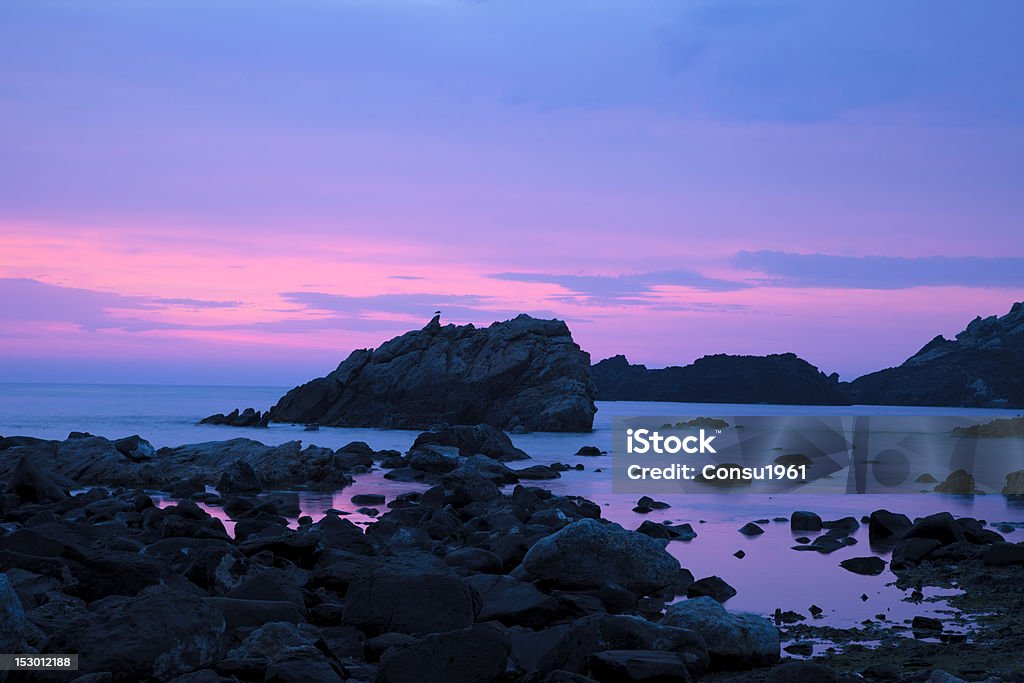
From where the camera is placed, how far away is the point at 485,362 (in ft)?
313

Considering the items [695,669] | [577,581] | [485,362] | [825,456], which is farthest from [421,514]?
[485,362]

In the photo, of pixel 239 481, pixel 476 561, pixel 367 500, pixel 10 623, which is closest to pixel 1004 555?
pixel 476 561

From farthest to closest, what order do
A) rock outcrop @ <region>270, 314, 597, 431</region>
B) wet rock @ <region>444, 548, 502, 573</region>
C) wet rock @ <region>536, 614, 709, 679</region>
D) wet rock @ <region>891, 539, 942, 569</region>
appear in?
rock outcrop @ <region>270, 314, 597, 431</region> < wet rock @ <region>891, 539, 942, 569</region> < wet rock @ <region>444, 548, 502, 573</region> < wet rock @ <region>536, 614, 709, 679</region>

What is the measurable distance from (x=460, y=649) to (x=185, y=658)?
2.43 m

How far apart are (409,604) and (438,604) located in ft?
1.05

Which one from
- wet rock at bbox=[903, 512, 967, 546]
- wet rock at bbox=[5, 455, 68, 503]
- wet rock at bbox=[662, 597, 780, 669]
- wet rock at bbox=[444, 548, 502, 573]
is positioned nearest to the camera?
wet rock at bbox=[662, 597, 780, 669]

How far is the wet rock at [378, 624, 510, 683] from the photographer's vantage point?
845 cm

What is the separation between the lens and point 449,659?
8.61 metres

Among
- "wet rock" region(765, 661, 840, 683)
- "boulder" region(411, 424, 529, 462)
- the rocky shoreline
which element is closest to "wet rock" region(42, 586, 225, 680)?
the rocky shoreline

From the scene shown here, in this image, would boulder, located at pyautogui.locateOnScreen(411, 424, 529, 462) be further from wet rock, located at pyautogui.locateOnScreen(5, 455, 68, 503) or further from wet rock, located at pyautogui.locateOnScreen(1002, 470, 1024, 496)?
wet rock, located at pyautogui.locateOnScreen(5, 455, 68, 503)

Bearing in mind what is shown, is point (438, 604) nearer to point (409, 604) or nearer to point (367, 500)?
point (409, 604)

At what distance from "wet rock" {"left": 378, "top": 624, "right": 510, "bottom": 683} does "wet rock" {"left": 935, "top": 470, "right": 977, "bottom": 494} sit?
30141mm

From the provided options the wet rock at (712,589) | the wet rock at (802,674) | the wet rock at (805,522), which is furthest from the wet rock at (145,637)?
the wet rock at (805,522)

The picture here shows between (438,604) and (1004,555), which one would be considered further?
(1004,555)
